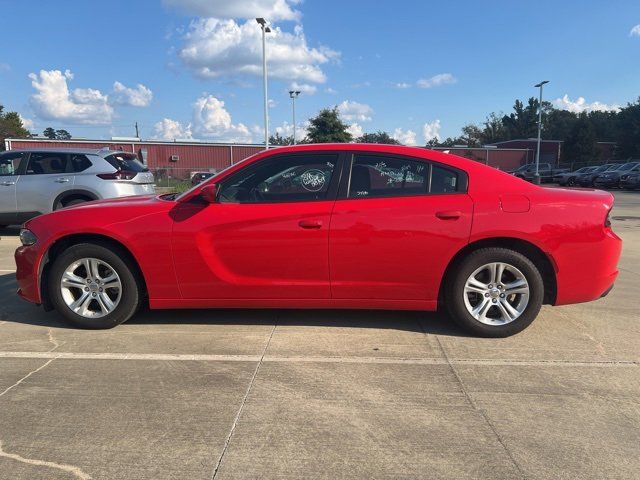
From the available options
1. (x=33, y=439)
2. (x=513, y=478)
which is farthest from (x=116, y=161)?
(x=513, y=478)

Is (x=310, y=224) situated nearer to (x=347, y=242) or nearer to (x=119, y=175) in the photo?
(x=347, y=242)

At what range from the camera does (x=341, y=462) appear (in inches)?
99.0

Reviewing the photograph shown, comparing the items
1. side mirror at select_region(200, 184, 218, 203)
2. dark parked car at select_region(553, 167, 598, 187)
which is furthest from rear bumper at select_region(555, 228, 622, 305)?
dark parked car at select_region(553, 167, 598, 187)

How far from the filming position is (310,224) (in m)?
4.05

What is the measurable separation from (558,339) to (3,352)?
14.7 ft

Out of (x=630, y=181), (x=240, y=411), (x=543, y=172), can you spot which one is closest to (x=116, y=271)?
(x=240, y=411)

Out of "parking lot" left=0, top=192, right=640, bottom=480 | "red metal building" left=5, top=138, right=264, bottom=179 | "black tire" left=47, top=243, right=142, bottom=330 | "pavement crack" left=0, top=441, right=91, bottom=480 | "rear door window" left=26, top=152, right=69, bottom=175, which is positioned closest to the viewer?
"pavement crack" left=0, top=441, right=91, bottom=480

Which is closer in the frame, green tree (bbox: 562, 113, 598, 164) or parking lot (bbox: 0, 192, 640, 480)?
parking lot (bbox: 0, 192, 640, 480)

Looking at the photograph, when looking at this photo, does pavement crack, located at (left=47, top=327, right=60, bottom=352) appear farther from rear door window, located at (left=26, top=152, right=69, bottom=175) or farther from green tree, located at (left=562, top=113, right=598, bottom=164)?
green tree, located at (left=562, top=113, right=598, bottom=164)

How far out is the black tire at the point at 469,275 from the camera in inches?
160

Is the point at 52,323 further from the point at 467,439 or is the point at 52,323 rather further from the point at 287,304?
the point at 467,439

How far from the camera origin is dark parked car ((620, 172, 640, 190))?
92.2 feet

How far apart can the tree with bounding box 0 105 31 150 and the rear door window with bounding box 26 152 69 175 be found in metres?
62.9

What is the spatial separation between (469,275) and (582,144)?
5941cm
